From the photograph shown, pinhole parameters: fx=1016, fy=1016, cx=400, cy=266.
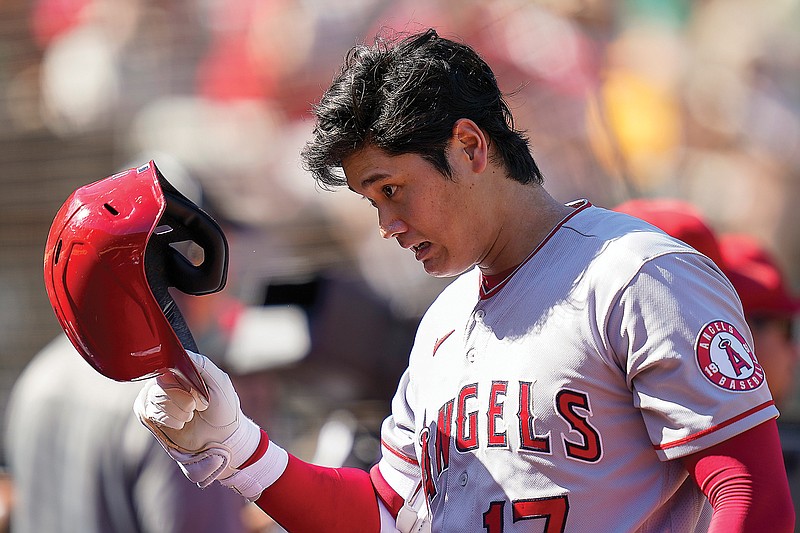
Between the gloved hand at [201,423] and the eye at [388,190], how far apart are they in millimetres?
381

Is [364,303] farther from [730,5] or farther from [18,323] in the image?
[18,323]

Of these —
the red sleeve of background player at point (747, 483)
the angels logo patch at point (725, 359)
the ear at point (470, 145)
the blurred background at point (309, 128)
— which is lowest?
the blurred background at point (309, 128)

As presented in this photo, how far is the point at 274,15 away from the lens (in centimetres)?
471

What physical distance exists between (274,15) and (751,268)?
2.85m

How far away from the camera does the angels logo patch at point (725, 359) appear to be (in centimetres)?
129

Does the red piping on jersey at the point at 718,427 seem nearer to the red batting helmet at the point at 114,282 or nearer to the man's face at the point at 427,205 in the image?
the man's face at the point at 427,205

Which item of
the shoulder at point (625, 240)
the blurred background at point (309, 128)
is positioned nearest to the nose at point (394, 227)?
the shoulder at point (625, 240)

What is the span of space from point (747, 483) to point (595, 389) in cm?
23

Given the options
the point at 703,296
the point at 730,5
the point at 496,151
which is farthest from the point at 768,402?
the point at 730,5

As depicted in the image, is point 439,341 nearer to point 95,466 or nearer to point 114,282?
point 114,282

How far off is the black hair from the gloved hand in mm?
393

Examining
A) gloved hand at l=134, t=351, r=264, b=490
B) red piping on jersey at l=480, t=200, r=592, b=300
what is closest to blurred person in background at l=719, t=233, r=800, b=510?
red piping on jersey at l=480, t=200, r=592, b=300

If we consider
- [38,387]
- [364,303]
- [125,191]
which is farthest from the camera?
[364,303]

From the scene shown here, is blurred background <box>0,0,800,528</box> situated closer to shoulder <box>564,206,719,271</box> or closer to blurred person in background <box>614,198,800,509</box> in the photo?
blurred person in background <box>614,198,800,509</box>
